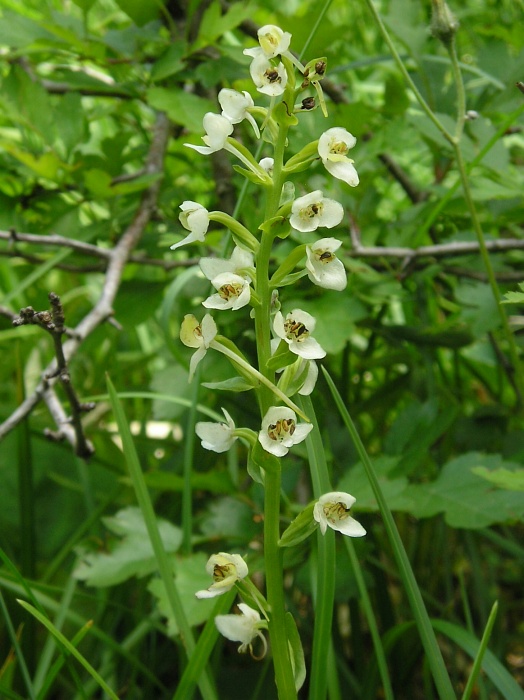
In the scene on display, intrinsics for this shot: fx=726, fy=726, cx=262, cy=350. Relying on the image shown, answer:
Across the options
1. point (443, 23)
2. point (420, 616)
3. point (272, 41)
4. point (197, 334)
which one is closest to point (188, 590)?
point (420, 616)

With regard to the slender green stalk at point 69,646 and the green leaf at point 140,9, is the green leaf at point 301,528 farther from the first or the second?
the green leaf at point 140,9

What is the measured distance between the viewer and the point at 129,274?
177cm

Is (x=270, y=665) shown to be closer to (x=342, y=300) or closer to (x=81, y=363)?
(x=342, y=300)

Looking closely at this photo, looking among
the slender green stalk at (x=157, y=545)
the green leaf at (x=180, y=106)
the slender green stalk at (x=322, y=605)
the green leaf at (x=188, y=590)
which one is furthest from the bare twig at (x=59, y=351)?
the green leaf at (x=180, y=106)

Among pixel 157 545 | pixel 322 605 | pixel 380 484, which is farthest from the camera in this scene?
pixel 380 484

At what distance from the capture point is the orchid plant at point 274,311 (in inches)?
25.2

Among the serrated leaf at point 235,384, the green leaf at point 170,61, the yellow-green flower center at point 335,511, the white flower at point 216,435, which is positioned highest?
the green leaf at point 170,61

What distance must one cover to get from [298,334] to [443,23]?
0.60m

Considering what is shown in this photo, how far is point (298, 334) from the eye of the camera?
64cm

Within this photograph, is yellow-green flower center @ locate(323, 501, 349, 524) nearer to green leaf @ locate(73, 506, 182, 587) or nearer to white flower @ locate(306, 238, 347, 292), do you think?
white flower @ locate(306, 238, 347, 292)

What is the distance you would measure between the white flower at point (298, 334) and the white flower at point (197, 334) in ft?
0.20

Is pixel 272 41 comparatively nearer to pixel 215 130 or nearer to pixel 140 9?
pixel 215 130

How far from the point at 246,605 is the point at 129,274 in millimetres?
1214

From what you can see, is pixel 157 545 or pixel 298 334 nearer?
pixel 298 334
